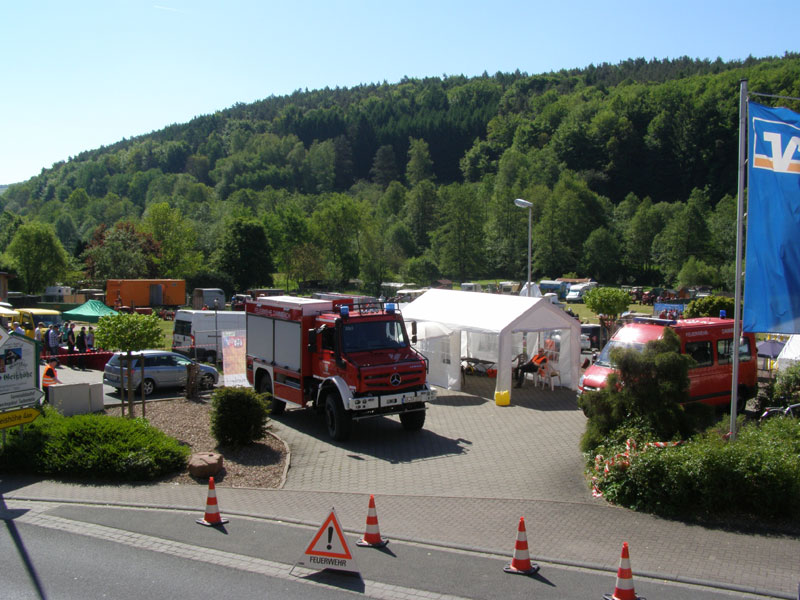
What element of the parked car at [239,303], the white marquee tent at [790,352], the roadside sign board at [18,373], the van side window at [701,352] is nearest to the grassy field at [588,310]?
the white marquee tent at [790,352]

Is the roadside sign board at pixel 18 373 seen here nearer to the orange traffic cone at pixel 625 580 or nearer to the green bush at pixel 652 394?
the green bush at pixel 652 394

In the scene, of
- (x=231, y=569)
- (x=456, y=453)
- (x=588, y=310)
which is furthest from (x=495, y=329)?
(x=588, y=310)

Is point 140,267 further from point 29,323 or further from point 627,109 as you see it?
point 627,109

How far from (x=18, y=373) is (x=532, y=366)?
13.9 m

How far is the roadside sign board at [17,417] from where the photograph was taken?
11281 millimetres

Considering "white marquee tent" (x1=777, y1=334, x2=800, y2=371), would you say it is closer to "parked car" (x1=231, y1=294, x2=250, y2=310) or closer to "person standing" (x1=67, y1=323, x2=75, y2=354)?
"person standing" (x1=67, y1=323, x2=75, y2=354)

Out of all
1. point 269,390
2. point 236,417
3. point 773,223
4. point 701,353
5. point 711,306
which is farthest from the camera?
point 711,306

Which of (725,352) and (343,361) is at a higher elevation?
(343,361)

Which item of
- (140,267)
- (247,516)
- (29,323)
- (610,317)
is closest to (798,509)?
(247,516)

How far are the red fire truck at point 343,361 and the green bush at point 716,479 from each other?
17.6ft

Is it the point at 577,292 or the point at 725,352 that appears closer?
the point at 725,352

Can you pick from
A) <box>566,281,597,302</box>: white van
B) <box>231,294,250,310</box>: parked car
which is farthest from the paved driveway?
<box>566,281,597,302</box>: white van

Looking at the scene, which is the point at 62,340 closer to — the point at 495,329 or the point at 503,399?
the point at 495,329

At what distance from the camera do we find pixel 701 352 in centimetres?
1605
